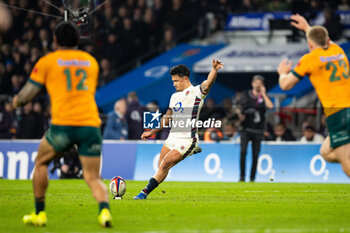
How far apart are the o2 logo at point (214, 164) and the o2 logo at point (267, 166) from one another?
37.5 inches

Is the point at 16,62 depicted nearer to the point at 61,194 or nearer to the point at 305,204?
the point at 61,194

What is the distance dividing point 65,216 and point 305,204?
3941 mm

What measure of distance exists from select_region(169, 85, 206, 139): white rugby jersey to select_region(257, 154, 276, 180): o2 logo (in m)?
6.26

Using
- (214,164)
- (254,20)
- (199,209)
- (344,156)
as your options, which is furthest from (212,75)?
(254,20)

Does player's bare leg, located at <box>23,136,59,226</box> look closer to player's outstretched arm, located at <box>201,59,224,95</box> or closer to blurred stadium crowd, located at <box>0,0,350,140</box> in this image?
player's outstretched arm, located at <box>201,59,224,95</box>

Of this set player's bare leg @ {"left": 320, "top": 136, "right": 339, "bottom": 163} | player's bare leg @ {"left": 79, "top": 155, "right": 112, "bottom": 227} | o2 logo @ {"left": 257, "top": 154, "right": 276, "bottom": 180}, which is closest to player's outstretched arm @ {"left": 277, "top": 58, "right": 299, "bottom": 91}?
player's bare leg @ {"left": 320, "top": 136, "right": 339, "bottom": 163}

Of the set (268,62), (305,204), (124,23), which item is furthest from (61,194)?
(124,23)

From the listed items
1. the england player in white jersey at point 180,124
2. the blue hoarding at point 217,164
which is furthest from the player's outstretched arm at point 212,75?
the blue hoarding at point 217,164

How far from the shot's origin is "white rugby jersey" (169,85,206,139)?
13.0 meters

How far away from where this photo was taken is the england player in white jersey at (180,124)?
12.8 metres

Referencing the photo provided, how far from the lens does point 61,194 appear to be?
14445 mm

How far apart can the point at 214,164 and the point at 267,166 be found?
1301 mm

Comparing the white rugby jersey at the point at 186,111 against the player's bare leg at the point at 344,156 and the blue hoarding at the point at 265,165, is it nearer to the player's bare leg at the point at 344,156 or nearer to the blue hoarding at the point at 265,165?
the player's bare leg at the point at 344,156

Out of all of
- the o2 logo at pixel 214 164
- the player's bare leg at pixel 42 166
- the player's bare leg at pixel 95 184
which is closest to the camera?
the player's bare leg at pixel 95 184
